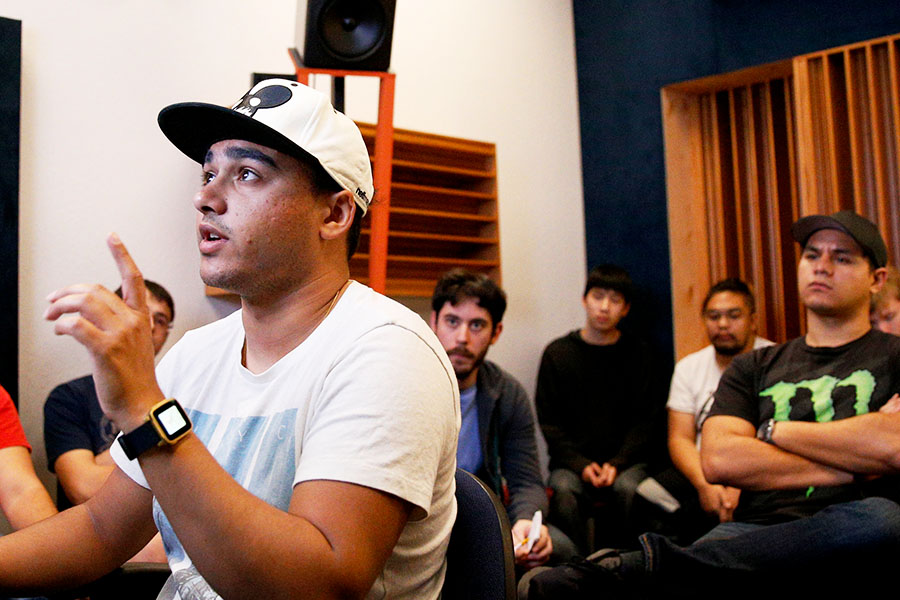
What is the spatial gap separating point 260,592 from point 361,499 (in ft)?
0.50

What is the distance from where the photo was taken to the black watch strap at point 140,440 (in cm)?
96

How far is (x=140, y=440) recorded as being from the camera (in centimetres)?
96

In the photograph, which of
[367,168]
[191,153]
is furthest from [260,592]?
[191,153]

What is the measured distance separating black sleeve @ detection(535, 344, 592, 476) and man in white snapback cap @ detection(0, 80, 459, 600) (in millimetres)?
2592

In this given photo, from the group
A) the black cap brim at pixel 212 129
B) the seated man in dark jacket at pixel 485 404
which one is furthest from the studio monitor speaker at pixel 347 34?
the black cap brim at pixel 212 129

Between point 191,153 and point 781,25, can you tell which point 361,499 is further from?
point 781,25

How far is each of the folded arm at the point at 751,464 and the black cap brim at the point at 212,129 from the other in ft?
5.73

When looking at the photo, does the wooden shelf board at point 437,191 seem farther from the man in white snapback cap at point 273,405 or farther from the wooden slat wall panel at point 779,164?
the man in white snapback cap at point 273,405

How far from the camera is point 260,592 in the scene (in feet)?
3.13

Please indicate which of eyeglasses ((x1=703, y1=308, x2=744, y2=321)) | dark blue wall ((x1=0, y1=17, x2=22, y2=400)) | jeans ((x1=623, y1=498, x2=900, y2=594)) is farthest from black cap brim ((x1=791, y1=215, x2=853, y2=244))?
dark blue wall ((x1=0, y1=17, x2=22, y2=400))

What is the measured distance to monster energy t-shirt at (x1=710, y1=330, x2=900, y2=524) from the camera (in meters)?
2.42

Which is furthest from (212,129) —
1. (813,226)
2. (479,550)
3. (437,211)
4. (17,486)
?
(437,211)

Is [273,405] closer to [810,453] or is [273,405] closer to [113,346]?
[113,346]

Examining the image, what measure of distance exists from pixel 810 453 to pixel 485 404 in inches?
41.2
